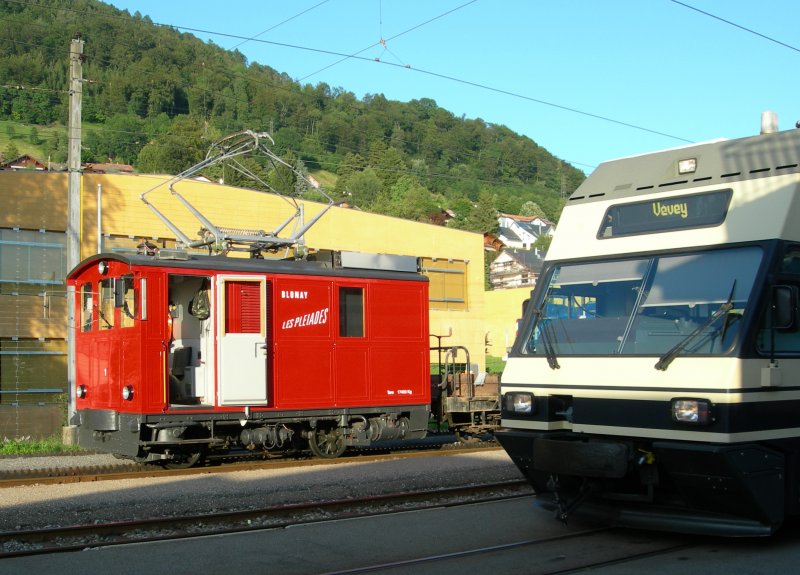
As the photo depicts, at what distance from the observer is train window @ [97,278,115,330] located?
45.5 feet

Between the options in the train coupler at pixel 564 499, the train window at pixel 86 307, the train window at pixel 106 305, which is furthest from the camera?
the train window at pixel 86 307

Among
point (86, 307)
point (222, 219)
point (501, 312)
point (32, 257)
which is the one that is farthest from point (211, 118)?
point (86, 307)

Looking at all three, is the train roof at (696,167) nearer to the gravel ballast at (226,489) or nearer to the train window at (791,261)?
the train window at (791,261)

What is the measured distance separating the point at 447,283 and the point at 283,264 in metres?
19.9

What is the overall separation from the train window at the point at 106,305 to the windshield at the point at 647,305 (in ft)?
25.9

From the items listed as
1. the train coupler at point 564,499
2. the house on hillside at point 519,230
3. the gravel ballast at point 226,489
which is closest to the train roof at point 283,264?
the gravel ballast at point 226,489

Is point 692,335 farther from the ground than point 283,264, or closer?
closer

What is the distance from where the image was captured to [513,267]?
3548 inches

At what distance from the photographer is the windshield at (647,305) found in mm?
7188

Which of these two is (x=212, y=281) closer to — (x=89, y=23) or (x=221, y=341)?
(x=221, y=341)

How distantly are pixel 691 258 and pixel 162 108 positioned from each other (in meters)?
95.0

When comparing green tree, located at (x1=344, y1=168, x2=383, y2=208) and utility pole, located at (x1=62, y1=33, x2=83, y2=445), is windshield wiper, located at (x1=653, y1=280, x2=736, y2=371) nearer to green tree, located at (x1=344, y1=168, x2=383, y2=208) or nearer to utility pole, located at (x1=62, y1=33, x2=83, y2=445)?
utility pole, located at (x1=62, y1=33, x2=83, y2=445)

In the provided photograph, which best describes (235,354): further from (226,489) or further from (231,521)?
(231,521)

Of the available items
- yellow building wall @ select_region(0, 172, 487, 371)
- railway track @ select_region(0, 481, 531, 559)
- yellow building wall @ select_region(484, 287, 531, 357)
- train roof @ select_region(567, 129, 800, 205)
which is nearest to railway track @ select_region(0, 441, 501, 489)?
railway track @ select_region(0, 481, 531, 559)
